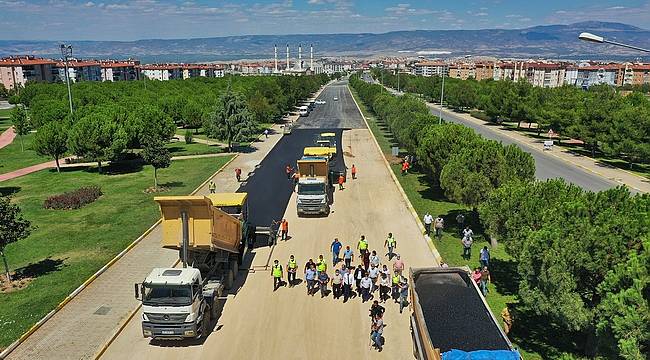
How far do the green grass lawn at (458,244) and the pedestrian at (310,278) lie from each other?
6243 mm

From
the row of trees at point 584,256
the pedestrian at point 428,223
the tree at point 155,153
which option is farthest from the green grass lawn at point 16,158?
the row of trees at point 584,256

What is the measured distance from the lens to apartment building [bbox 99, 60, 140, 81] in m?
170

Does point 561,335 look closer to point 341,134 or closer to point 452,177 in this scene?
point 452,177

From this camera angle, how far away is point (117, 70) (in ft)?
564

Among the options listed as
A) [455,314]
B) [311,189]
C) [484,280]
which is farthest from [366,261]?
[311,189]

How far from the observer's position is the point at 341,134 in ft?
208

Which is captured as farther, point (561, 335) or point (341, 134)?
point (341, 134)

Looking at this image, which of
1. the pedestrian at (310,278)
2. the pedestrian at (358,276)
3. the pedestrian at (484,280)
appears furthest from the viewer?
the pedestrian at (358,276)

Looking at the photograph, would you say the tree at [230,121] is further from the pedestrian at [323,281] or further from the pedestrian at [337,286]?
the pedestrian at [337,286]

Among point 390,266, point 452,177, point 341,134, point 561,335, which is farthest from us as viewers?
point 341,134

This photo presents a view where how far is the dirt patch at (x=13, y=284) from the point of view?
736 inches

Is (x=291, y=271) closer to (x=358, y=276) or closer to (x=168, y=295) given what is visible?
(x=358, y=276)

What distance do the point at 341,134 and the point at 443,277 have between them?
4830cm

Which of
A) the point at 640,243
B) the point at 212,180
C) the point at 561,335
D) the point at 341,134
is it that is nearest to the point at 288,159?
the point at 212,180
